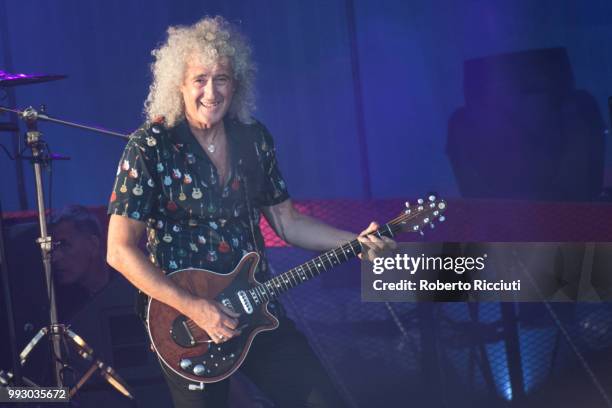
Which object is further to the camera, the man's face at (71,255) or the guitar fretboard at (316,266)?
the man's face at (71,255)

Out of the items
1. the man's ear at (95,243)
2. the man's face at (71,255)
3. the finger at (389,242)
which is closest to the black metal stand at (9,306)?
the man's face at (71,255)

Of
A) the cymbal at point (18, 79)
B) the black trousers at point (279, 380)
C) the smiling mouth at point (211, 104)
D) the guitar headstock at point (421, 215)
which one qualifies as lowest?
the black trousers at point (279, 380)

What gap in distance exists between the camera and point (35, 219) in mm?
4496

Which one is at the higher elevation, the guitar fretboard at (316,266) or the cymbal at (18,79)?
the cymbal at (18,79)

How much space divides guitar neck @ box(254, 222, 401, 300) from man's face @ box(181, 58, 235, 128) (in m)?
0.61

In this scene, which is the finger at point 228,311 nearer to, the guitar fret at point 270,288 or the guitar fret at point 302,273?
the guitar fret at point 270,288

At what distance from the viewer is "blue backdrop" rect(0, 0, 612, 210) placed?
4.40 m

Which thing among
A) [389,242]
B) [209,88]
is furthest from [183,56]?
[389,242]

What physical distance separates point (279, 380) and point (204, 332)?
0.30 metres

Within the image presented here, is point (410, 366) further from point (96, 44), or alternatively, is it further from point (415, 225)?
point (96, 44)

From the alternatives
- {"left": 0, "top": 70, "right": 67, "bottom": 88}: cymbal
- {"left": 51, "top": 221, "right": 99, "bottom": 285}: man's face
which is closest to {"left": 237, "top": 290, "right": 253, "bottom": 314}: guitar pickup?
{"left": 0, "top": 70, "right": 67, "bottom": 88}: cymbal

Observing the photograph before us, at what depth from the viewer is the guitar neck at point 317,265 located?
119 inches

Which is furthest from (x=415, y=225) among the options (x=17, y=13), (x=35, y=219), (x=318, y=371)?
(x=17, y=13)

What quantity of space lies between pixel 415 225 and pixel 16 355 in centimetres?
185
